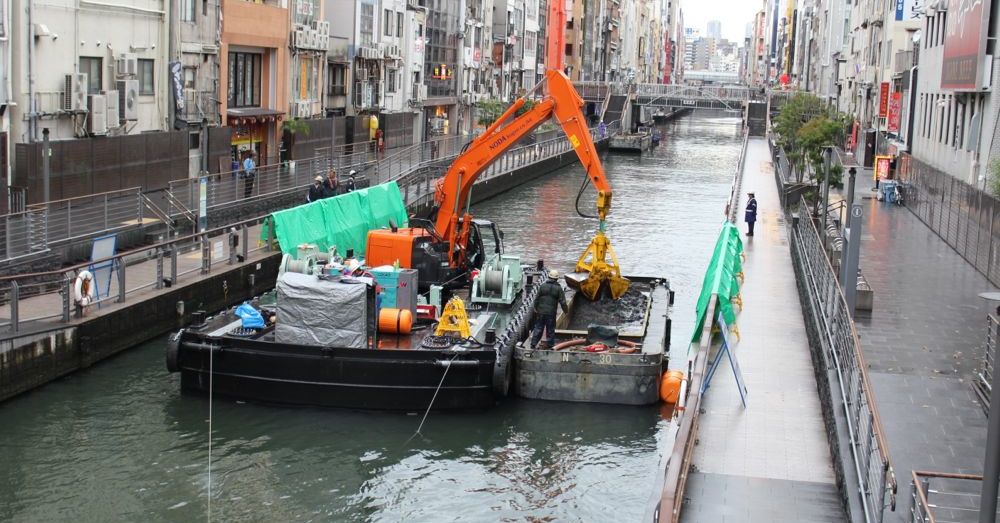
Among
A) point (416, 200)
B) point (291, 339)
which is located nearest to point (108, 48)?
point (416, 200)

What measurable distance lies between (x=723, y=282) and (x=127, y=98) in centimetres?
2131

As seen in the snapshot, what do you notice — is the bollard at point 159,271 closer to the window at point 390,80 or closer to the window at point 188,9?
the window at point 188,9

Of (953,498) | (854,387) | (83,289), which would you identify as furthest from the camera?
(83,289)

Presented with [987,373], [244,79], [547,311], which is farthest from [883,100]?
[987,373]

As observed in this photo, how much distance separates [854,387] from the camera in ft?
51.8

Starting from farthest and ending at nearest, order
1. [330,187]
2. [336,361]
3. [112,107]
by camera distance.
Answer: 1. [112,107]
2. [330,187]
3. [336,361]

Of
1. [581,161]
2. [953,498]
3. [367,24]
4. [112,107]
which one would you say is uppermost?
[367,24]

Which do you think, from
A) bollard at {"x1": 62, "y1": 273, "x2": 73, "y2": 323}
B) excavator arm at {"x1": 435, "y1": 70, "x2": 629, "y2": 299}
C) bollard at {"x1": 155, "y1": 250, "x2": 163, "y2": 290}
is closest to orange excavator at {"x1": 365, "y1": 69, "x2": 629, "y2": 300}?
excavator arm at {"x1": 435, "y1": 70, "x2": 629, "y2": 299}

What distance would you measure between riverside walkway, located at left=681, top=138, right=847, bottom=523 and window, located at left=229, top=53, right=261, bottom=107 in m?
28.6

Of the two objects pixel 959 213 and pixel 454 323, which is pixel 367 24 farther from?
pixel 454 323

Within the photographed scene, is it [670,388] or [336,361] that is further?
[670,388]

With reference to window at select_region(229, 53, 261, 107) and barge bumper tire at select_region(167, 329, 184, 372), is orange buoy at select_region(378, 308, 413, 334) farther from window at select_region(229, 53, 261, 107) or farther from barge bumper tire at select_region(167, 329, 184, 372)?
window at select_region(229, 53, 261, 107)

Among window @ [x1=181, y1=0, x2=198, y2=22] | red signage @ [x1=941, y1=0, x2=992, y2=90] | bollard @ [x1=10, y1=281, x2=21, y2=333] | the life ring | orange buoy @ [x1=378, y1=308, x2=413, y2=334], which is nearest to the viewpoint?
bollard @ [x1=10, y1=281, x2=21, y2=333]

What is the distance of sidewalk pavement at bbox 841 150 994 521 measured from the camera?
15.8 metres
